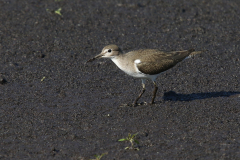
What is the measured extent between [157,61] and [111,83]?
4.72 ft

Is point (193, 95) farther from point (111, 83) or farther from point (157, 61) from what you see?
point (111, 83)

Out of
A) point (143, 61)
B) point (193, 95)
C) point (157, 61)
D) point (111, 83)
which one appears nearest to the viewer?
point (143, 61)

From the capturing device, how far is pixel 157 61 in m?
8.02

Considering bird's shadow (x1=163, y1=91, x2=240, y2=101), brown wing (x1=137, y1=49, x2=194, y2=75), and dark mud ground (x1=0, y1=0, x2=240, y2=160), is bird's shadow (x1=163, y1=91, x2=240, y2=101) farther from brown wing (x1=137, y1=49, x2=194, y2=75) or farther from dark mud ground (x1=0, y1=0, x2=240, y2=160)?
brown wing (x1=137, y1=49, x2=194, y2=75)

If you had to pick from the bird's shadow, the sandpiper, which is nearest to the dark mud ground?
the bird's shadow

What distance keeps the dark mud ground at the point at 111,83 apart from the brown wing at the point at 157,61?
2.44 feet

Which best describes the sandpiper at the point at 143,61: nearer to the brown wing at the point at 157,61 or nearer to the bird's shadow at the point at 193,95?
the brown wing at the point at 157,61

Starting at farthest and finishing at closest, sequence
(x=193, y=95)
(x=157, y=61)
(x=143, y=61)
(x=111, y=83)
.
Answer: (x=111, y=83) → (x=193, y=95) → (x=157, y=61) → (x=143, y=61)

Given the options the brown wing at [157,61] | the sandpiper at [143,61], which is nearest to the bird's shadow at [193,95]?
the sandpiper at [143,61]

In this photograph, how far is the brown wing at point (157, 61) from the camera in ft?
25.7

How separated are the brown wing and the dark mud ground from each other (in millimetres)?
744

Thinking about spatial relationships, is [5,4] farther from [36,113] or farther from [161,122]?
[161,122]

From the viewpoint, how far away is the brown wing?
7828 mm

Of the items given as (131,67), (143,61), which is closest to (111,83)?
(131,67)
